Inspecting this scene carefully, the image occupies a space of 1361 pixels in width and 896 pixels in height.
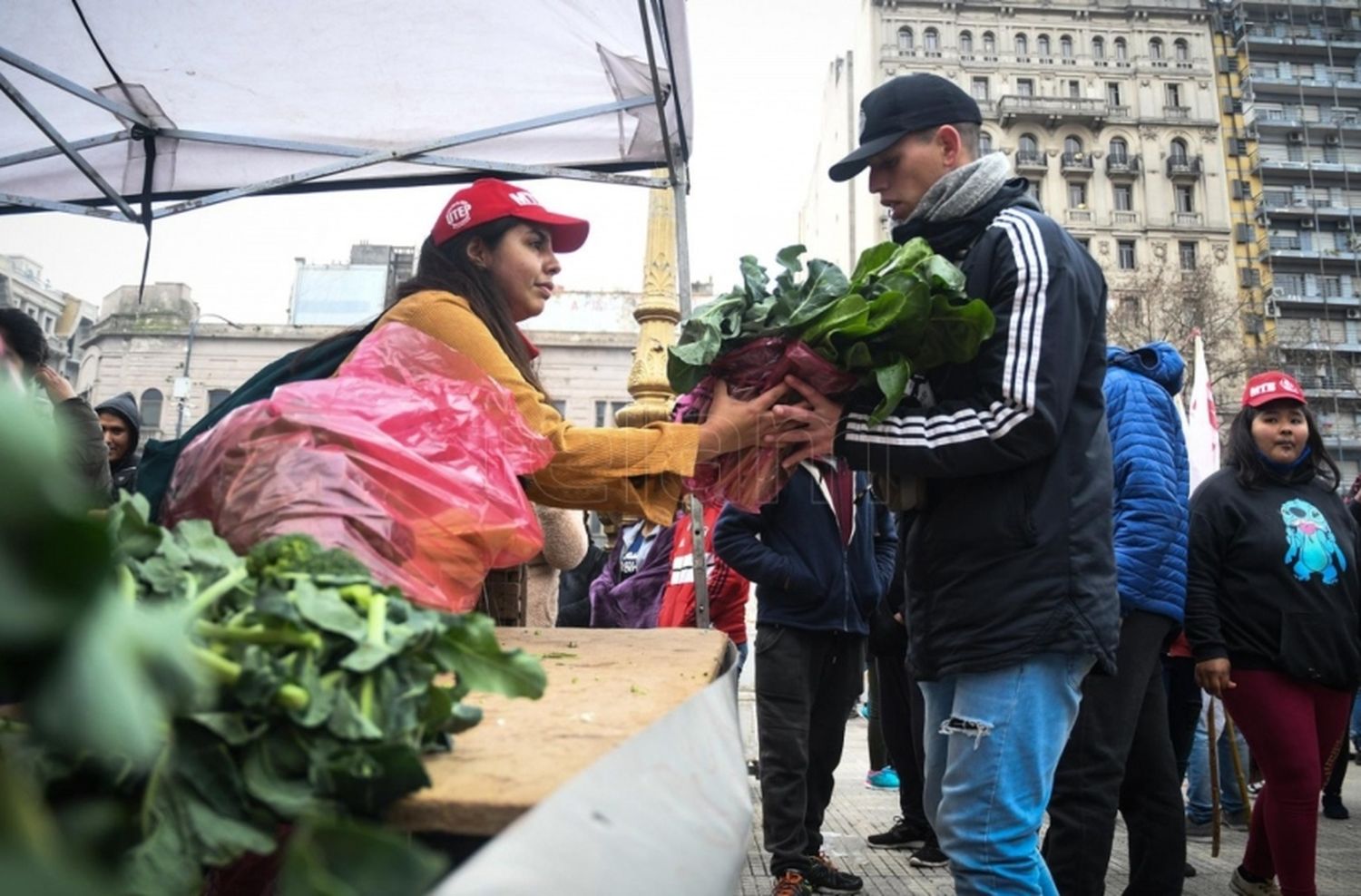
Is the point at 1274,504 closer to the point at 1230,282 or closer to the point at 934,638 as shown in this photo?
the point at 934,638

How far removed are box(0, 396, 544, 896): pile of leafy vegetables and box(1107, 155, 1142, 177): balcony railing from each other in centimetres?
5017

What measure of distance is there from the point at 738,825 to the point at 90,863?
3.06 ft

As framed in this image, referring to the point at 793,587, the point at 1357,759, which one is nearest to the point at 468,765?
the point at 793,587

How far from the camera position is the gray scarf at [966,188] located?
246 cm

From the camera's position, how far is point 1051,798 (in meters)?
3.05

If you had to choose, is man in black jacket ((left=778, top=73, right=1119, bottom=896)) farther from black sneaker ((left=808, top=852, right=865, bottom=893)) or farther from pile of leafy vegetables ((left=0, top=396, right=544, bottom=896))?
black sneaker ((left=808, top=852, right=865, bottom=893))

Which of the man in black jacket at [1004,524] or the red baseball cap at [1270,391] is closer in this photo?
the man in black jacket at [1004,524]

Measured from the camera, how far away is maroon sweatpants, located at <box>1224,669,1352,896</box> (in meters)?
3.37

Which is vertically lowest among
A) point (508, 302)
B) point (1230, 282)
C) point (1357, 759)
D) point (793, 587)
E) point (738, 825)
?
point (1357, 759)

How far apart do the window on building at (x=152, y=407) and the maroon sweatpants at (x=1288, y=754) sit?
37775mm

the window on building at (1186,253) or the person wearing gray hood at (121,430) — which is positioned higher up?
the window on building at (1186,253)

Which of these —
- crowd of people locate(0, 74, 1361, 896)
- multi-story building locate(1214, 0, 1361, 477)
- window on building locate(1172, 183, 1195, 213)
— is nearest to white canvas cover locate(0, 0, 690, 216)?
crowd of people locate(0, 74, 1361, 896)

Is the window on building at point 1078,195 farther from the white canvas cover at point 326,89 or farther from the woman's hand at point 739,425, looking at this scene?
the woman's hand at point 739,425

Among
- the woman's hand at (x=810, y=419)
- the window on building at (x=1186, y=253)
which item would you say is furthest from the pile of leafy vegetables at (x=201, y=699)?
the window on building at (x=1186, y=253)
